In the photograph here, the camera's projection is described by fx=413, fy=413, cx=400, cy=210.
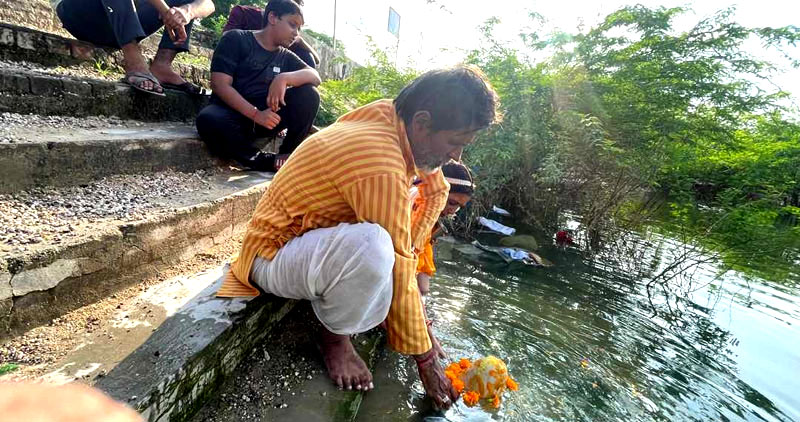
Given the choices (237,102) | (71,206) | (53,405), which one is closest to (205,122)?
(237,102)

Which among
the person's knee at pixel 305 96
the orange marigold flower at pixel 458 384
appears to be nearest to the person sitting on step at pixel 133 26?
the person's knee at pixel 305 96

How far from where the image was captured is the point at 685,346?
364 cm

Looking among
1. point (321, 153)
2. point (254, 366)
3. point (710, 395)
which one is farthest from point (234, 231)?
point (710, 395)

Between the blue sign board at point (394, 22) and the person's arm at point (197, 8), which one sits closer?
the person's arm at point (197, 8)

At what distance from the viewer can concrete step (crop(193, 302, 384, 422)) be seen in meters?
1.51

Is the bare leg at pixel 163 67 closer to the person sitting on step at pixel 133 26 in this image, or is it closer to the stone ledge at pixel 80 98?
the person sitting on step at pixel 133 26

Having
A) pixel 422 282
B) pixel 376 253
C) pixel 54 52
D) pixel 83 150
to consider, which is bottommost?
pixel 422 282

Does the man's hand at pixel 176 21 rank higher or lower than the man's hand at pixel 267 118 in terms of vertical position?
higher

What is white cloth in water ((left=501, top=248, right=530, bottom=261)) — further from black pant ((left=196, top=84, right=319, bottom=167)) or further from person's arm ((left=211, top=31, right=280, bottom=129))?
person's arm ((left=211, top=31, right=280, bottom=129))

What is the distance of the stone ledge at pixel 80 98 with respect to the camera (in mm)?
2312

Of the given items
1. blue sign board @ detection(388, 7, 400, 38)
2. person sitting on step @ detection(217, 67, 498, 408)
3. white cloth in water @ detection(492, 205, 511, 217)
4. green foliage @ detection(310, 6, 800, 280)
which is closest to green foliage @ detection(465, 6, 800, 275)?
green foliage @ detection(310, 6, 800, 280)

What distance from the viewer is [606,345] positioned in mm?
3342

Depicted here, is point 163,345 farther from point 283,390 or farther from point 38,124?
point 38,124

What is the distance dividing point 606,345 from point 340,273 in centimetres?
273
